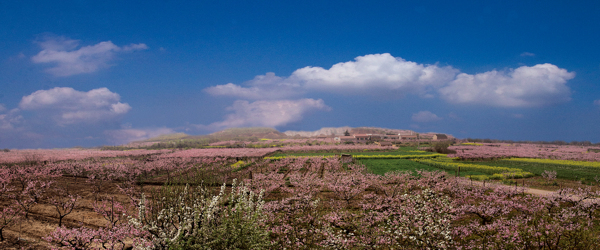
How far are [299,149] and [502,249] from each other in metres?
75.5

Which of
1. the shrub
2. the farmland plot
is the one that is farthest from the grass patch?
the shrub

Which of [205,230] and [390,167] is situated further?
[390,167]

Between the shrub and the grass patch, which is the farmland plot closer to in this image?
the shrub

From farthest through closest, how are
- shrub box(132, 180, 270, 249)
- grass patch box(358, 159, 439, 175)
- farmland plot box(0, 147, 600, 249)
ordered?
grass patch box(358, 159, 439, 175) → farmland plot box(0, 147, 600, 249) → shrub box(132, 180, 270, 249)

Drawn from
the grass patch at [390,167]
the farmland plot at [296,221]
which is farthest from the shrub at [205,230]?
the grass patch at [390,167]

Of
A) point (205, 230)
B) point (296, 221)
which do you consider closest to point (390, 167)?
point (296, 221)

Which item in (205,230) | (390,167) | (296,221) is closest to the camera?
(205,230)

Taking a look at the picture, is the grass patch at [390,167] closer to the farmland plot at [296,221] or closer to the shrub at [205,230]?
the farmland plot at [296,221]

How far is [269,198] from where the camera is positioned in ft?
74.4

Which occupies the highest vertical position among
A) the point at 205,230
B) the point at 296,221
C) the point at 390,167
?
the point at 205,230

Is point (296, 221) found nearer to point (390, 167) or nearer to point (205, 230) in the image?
point (205, 230)

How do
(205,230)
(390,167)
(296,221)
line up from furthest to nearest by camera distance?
(390,167) → (296,221) → (205,230)

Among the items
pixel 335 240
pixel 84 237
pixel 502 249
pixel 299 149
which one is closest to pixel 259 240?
pixel 335 240

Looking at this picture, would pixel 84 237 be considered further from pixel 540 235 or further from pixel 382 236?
pixel 540 235
